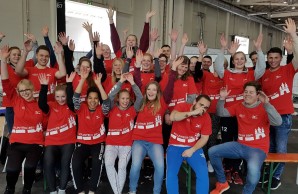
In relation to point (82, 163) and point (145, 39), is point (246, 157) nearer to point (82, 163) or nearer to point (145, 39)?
point (82, 163)

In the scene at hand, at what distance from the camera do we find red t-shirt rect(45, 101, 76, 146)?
280cm

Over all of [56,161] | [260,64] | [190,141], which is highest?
[260,64]

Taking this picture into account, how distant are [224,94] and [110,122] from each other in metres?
1.22

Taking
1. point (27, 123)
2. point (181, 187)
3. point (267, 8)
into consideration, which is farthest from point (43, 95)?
point (267, 8)

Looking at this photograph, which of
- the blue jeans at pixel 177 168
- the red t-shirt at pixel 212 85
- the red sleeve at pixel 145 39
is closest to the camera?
the blue jeans at pixel 177 168

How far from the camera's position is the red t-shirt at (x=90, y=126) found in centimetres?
284

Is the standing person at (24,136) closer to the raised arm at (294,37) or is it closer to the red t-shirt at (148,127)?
the red t-shirt at (148,127)

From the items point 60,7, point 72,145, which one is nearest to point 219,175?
point 72,145

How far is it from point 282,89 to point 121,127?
172 cm

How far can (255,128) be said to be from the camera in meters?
2.82

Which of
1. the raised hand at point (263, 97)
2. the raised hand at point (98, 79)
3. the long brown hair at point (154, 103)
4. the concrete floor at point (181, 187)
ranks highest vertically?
the raised hand at point (98, 79)

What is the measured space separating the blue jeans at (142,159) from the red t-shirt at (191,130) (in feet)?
0.60

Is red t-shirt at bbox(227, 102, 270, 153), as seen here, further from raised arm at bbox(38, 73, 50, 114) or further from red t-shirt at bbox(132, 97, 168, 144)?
raised arm at bbox(38, 73, 50, 114)

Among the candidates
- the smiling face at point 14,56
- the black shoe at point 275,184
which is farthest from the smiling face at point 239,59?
the smiling face at point 14,56
